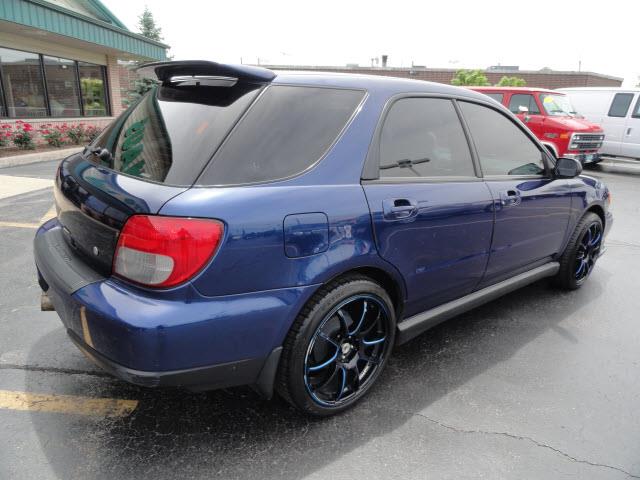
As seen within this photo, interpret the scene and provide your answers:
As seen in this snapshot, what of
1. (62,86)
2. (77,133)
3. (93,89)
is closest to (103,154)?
(77,133)

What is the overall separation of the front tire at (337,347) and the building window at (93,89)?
15.3m

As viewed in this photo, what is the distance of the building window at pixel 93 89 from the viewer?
48.8 feet

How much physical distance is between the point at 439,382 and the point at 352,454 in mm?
844

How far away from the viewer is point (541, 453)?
226 centimetres

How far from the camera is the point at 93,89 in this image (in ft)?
50.9

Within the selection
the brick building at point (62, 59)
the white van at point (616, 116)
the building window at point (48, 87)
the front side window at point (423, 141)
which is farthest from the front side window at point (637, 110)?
the building window at point (48, 87)

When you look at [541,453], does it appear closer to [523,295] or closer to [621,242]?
[523,295]

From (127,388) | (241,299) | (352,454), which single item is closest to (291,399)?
(352,454)

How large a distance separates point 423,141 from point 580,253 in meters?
2.39

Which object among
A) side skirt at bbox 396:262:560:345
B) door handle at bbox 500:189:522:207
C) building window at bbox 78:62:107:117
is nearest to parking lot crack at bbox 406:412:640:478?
side skirt at bbox 396:262:560:345

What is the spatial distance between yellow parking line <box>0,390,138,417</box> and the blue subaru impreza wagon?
520 mm

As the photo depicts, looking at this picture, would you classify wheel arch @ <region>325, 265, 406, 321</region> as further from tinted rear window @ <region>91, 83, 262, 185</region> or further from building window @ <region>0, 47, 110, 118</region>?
building window @ <region>0, 47, 110, 118</region>

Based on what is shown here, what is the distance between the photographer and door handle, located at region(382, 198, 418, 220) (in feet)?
7.75

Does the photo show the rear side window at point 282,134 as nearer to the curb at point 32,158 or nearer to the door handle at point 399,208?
the door handle at point 399,208
